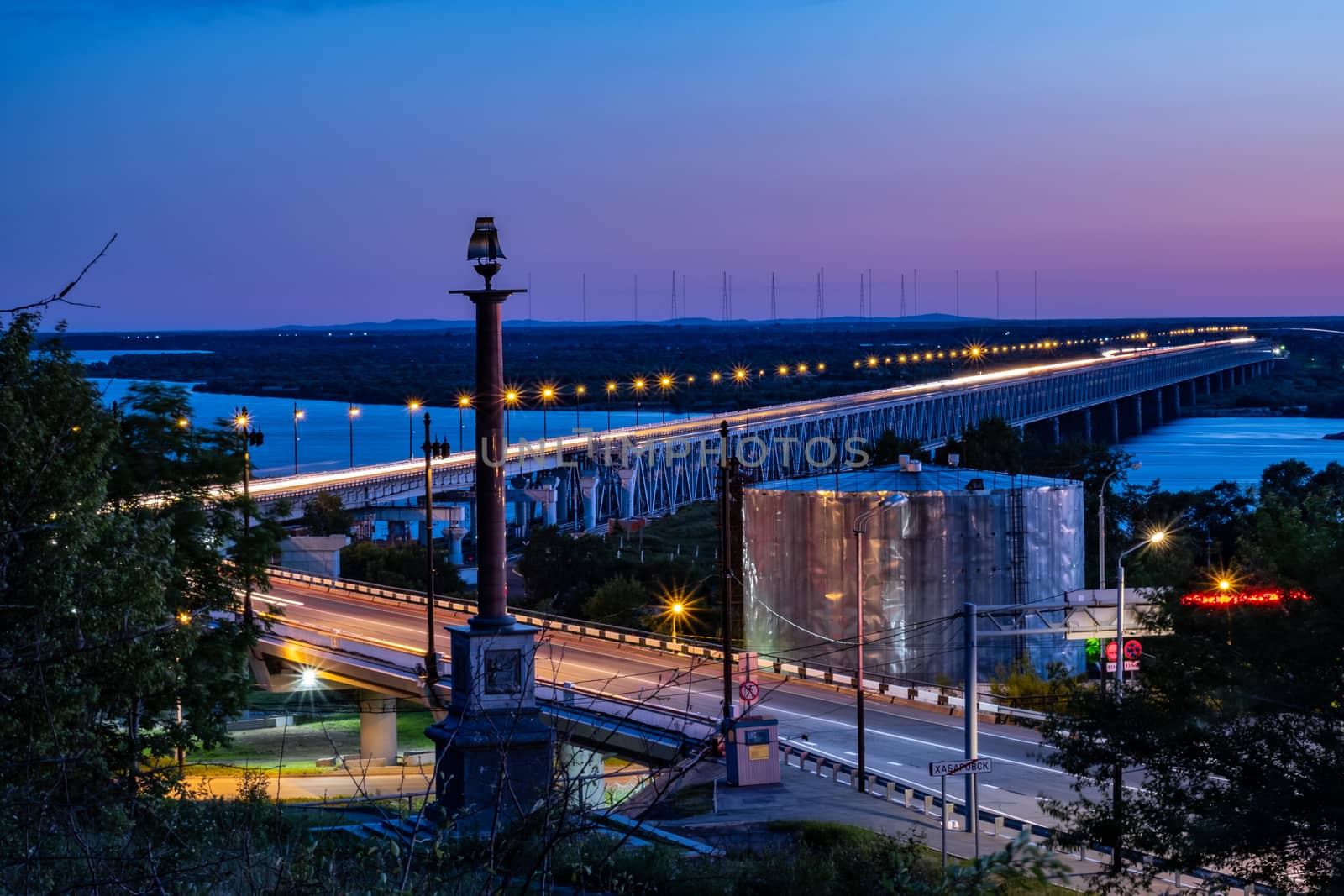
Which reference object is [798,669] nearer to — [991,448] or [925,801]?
[925,801]

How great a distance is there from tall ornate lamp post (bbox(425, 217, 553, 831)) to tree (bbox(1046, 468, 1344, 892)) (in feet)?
24.2

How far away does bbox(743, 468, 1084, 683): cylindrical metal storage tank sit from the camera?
37250 millimetres

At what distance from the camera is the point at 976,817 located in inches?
819

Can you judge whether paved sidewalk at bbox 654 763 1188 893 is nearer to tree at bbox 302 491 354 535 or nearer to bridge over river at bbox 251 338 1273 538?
bridge over river at bbox 251 338 1273 538

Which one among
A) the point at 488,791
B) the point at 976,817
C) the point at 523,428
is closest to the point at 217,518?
the point at 488,791

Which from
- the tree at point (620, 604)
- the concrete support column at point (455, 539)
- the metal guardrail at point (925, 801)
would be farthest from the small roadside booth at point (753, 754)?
the concrete support column at point (455, 539)

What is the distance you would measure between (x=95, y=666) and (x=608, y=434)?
6870 centimetres

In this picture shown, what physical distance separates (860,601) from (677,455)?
202ft

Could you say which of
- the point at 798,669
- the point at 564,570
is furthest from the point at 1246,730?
the point at 564,570

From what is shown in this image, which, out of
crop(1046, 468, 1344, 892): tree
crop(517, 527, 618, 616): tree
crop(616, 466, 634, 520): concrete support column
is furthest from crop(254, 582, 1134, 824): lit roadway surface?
crop(616, 466, 634, 520): concrete support column

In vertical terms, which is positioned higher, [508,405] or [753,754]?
[508,405]

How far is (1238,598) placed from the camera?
18109 millimetres

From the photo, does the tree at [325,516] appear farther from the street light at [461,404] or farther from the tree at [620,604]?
the tree at [620,604]

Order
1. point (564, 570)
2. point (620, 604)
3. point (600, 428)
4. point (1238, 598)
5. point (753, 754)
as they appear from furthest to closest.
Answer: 1. point (600, 428)
2. point (564, 570)
3. point (620, 604)
4. point (753, 754)
5. point (1238, 598)
